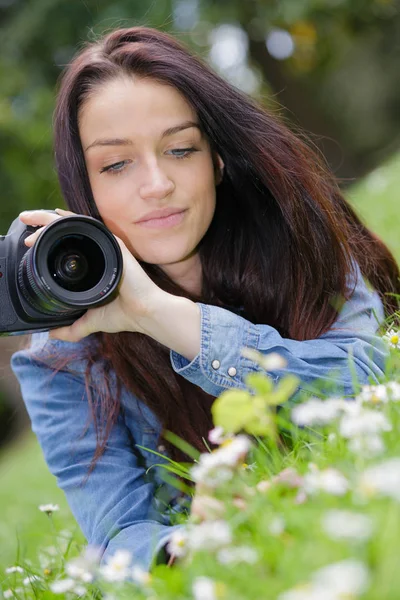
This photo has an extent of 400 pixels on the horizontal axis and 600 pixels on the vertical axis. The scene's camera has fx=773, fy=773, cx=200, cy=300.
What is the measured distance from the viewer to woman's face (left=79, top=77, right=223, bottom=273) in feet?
5.59

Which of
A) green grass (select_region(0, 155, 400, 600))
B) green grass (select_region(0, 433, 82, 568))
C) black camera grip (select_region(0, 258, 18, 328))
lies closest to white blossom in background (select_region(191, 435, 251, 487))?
green grass (select_region(0, 155, 400, 600))

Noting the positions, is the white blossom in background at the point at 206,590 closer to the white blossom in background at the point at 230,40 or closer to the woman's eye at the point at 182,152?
the woman's eye at the point at 182,152

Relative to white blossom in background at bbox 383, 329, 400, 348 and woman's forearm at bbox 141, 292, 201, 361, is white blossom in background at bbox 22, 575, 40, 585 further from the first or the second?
white blossom in background at bbox 383, 329, 400, 348

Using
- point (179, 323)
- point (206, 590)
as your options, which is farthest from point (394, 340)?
point (206, 590)

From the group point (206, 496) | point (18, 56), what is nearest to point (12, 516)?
point (206, 496)

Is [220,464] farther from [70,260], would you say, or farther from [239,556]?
[70,260]

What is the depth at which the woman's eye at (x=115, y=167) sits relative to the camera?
1751 mm

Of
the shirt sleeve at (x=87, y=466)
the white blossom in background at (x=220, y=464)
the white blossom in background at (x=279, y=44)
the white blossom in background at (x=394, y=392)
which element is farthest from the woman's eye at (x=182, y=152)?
the white blossom in background at (x=279, y=44)

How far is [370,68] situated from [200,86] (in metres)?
9.39

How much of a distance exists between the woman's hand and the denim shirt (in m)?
0.11

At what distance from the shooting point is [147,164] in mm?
1706

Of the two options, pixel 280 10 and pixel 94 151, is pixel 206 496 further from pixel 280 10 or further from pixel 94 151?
pixel 280 10

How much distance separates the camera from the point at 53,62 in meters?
8.09

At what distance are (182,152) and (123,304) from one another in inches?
16.3
